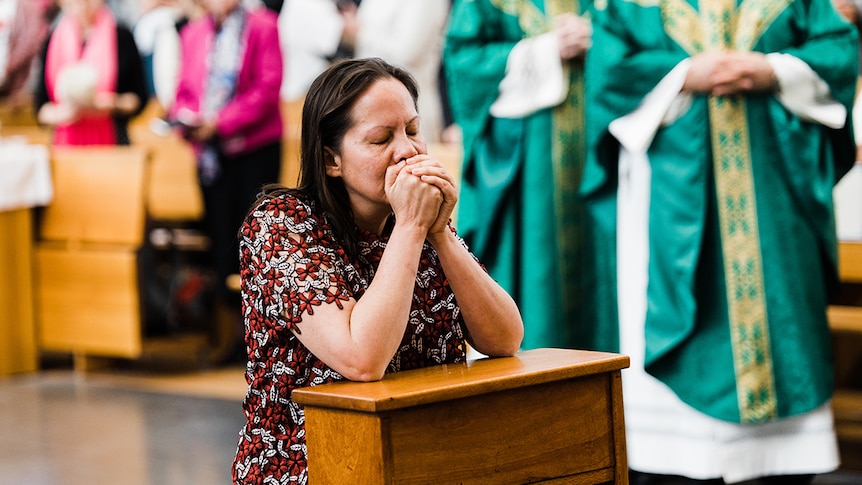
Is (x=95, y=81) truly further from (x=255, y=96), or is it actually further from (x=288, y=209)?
(x=288, y=209)

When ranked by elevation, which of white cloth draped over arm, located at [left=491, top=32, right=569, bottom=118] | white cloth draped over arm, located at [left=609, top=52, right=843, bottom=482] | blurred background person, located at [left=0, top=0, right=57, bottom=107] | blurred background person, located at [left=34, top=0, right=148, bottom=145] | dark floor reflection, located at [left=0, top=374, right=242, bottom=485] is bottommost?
dark floor reflection, located at [left=0, top=374, right=242, bottom=485]

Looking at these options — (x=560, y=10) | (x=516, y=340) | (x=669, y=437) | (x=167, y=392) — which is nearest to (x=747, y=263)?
(x=669, y=437)

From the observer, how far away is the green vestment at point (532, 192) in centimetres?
373

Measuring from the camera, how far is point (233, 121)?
5816 mm

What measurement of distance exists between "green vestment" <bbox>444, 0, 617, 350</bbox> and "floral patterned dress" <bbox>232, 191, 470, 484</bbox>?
1727mm

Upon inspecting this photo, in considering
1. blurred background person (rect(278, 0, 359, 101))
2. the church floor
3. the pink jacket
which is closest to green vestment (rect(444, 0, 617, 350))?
the church floor

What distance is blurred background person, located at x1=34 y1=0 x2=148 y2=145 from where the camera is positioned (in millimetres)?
6590

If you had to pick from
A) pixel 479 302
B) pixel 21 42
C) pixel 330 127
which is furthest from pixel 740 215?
pixel 21 42

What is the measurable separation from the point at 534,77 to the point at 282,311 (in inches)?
75.9

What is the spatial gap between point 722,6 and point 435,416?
1997 millimetres

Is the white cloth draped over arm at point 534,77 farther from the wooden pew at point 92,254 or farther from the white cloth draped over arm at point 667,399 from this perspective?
the wooden pew at point 92,254

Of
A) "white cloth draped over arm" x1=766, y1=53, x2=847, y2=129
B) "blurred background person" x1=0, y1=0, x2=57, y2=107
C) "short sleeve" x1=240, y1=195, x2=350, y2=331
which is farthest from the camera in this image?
"blurred background person" x1=0, y1=0, x2=57, y2=107

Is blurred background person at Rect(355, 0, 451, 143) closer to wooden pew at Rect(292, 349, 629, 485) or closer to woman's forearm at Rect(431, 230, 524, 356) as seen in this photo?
woman's forearm at Rect(431, 230, 524, 356)

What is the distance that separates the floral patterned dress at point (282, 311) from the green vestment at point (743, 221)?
60.4 inches
